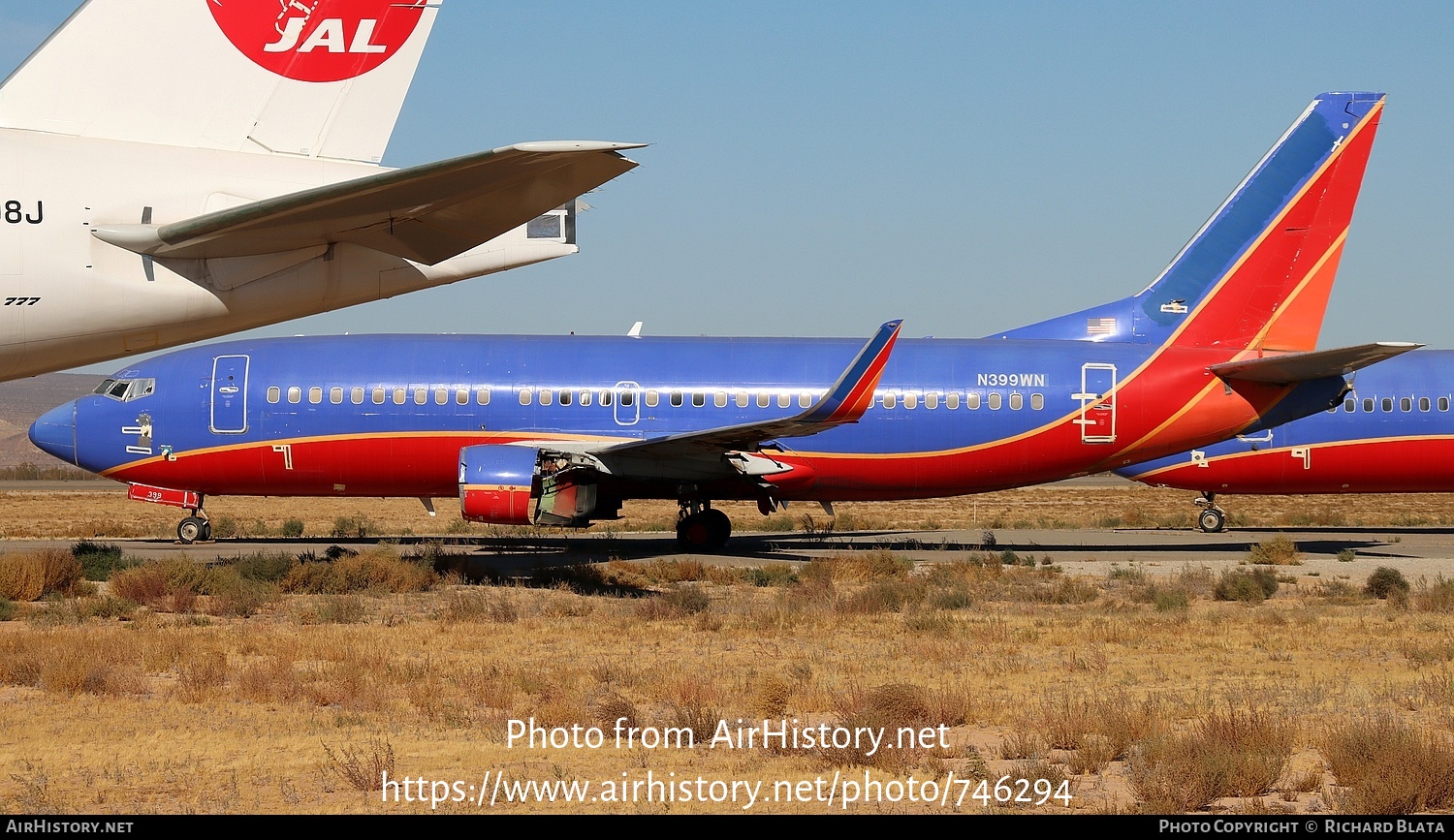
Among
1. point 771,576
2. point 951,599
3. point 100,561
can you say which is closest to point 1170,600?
point 951,599

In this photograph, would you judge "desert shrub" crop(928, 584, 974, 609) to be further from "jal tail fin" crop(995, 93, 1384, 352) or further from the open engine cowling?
"jal tail fin" crop(995, 93, 1384, 352)

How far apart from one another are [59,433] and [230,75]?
18251mm

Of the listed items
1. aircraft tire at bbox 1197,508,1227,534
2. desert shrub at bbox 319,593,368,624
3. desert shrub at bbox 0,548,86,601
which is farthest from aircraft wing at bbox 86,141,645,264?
aircraft tire at bbox 1197,508,1227,534

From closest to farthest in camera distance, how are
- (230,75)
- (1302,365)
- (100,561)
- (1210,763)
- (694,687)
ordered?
(1210,763) < (230,75) < (694,687) < (100,561) < (1302,365)

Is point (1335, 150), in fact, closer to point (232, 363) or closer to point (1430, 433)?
point (1430, 433)

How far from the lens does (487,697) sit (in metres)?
11.8

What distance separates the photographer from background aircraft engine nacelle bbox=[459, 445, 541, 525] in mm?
21062

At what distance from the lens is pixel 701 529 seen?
27547 millimetres

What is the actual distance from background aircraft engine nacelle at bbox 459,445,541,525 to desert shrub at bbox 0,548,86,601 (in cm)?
574

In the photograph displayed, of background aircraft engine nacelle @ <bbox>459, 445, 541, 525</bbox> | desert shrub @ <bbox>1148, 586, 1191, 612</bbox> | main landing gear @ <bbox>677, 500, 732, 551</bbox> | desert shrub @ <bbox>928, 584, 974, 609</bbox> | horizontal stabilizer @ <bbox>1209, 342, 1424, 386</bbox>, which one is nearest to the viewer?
desert shrub @ <bbox>1148, 586, 1191, 612</bbox>

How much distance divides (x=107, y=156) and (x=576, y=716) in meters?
5.81

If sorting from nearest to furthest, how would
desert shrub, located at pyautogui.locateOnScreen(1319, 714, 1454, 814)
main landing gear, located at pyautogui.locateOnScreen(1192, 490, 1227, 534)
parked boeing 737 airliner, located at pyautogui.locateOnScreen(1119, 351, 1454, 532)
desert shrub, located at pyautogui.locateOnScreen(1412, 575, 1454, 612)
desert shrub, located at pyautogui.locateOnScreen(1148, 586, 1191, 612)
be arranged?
desert shrub, located at pyautogui.locateOnScreen(1319, 714, 1454, 814) → desert shrub, located at pyautogui.locateOnScreen(1148, 586, 1191, 612) → desert shrub, located at pyautogui.locateOnScreen(1412, 575, 1454, 612) → parked boeing 737 airliner, located at pyautogui.locateOnScreen(1119, 351, 1454, 532) → main landing gear, located at pyautogui.locateOnScreen(1192, 490, 1227, 534)

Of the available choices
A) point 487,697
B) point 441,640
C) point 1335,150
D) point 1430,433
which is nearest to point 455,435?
point 441,640

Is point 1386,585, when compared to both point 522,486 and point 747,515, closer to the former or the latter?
point 522,486
